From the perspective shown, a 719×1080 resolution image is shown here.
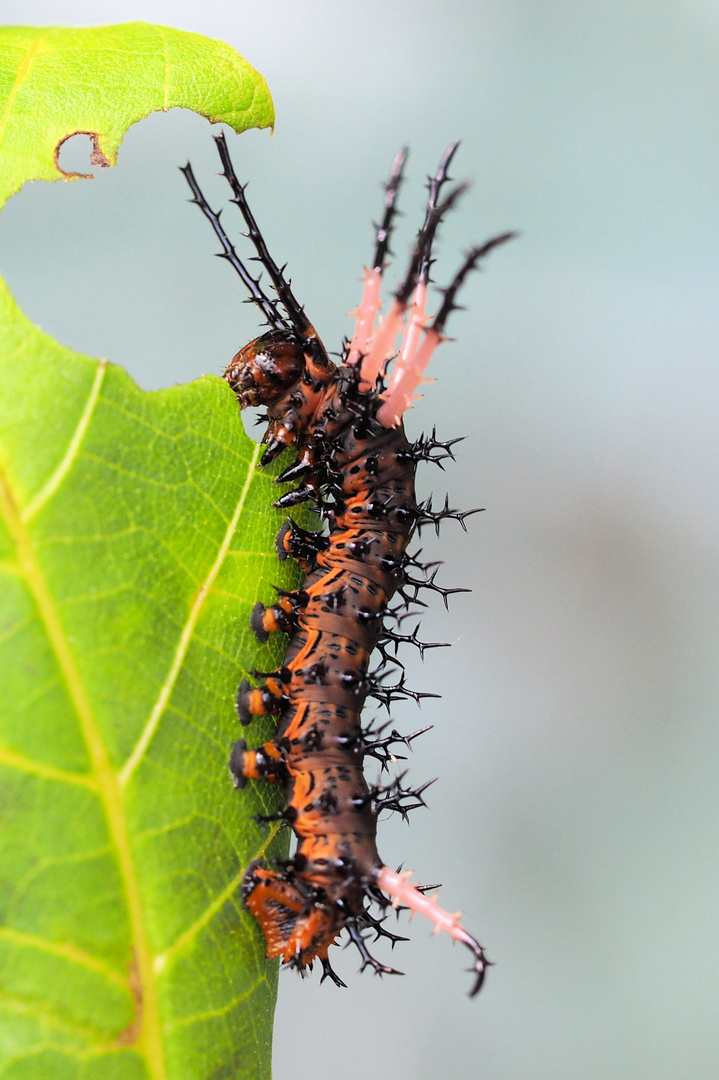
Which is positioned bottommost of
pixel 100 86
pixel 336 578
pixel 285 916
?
pixel 285 916

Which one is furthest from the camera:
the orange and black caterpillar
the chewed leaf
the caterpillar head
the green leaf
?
the caterpillar head

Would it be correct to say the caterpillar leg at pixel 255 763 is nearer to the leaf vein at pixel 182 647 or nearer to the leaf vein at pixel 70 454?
the leaf vein at pixel 182 647

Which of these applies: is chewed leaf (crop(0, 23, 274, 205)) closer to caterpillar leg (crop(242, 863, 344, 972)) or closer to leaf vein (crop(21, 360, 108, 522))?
leaf vein (crop(21, 360, 108, 522))

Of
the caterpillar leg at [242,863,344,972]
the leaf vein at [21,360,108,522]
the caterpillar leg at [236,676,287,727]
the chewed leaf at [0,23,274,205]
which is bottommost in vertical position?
the caterpillar leg at [242,863,344,972]

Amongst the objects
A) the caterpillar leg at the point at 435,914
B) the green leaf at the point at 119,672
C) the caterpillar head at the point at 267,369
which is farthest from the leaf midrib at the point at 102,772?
the caterpillar head at the point at 267,369

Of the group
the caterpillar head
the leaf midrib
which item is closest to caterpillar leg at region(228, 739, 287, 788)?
the leaf midrib

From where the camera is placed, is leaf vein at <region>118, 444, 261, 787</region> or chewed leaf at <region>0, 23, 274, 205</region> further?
chewed leaf at <region>0, 23, 274, 205</region>

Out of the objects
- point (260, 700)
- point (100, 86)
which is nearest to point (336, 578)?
point (260, 700)

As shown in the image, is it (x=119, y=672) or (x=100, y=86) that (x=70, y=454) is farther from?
(x=100, y=86)
